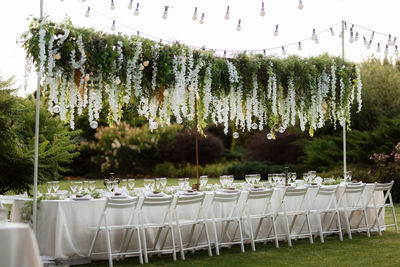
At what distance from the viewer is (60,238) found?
19.9 feet

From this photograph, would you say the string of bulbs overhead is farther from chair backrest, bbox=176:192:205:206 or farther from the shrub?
the shrub

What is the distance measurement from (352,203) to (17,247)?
5.97 meters

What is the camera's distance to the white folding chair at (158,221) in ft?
20.4

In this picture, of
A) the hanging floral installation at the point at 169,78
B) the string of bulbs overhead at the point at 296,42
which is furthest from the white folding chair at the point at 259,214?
the string of bulbs overhead at the point at 296,42

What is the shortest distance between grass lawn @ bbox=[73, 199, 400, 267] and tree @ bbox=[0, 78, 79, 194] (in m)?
5.59

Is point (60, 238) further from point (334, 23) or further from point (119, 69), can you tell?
point (334, 23)

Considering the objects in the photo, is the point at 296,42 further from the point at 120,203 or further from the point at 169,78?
the point at 120,203

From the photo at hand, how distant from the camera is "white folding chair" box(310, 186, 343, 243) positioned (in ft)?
25.2

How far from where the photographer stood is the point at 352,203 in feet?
27.7

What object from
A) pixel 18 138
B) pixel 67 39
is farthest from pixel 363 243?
pixel 18 138

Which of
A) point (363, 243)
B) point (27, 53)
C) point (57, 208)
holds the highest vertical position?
point (27, 53)

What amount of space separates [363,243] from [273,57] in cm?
302

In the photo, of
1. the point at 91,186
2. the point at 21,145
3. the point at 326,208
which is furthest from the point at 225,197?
the point at 21,145

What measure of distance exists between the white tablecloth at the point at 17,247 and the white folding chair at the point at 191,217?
2820 millimetres
